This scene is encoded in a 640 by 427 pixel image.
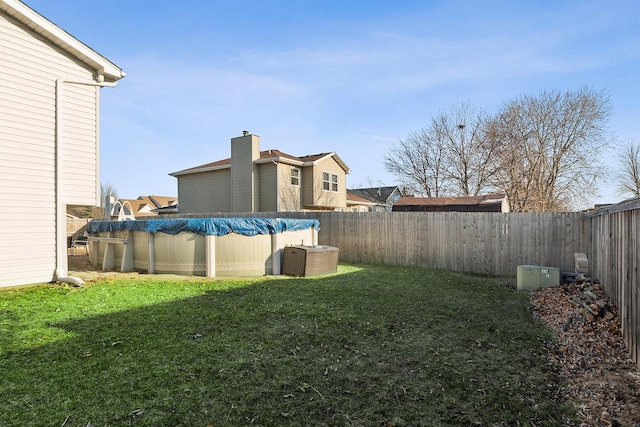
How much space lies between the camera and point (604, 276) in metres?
5.51

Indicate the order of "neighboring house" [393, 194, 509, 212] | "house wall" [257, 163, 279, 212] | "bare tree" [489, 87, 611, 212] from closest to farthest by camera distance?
1. "house wall" [257, 163, 279, 212]
2. "bare tree" [489, 87, 611, 212]
3. "neighboring house" [393, 194, 509, 212]

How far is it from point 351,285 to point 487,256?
4.41m

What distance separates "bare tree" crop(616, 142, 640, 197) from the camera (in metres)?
23.3

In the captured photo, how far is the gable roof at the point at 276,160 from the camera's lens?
685 inches

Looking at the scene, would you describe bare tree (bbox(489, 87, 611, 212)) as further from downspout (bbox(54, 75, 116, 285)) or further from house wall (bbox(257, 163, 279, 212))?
downspout (bbox(54, 75, 116, 285))

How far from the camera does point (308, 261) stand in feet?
27.8

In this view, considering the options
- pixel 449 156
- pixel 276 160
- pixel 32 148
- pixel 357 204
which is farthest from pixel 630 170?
pixel 32 148

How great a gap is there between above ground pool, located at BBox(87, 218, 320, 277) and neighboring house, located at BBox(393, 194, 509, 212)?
12.6 m

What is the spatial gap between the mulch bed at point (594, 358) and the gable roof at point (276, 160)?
13701 millimetres

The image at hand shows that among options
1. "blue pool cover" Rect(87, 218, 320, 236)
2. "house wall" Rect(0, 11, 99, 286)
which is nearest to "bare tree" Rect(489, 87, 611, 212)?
"blue pool cover" Rect(87, 218, 320, 236)

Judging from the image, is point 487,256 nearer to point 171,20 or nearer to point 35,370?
point 35,370

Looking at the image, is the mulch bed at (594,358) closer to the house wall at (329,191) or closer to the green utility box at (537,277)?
the green utility box at (537,277)

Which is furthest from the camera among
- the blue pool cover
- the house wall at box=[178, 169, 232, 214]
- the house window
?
the house wall at box=[178, 169, 232, 214]

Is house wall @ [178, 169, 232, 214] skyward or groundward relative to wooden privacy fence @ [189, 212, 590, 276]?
skyward
